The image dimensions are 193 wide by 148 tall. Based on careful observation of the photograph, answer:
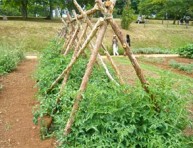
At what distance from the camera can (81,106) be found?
451 centimetres

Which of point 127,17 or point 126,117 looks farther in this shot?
point 127,17

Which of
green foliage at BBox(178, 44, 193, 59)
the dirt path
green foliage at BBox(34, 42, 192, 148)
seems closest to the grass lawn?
green foliage at BBox(178, 44, 193, 59)

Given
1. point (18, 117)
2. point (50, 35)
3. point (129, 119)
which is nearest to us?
point (129, 119)

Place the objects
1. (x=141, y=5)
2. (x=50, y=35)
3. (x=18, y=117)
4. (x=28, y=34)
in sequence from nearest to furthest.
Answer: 1. (x=18, y=117)
2. (x=28, y=34)
3. (x=50, y=35)
4. (x=141, y=5)

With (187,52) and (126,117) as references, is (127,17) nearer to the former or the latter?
(187,52)

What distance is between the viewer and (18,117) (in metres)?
6.40

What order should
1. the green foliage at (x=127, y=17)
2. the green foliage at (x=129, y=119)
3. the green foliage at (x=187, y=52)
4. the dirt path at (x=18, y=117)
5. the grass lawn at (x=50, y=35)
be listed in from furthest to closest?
the green foliage at (x=127, y=17), the grass lawn at (x=50, y=35), the green foliage at (x=187, y=52), the dirt path at (x=18, y=117), the green foliage at (x=129, y=119)

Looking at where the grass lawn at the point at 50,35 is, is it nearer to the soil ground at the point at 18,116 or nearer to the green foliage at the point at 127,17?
the green foliage at the point at 127,17

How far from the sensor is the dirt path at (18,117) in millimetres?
5211

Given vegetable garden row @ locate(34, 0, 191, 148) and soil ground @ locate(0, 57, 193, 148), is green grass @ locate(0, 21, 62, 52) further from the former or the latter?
vegetable garden row @ locate(34, 0, 191, 148)

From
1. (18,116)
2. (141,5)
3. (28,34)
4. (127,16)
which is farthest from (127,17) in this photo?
(18,116)

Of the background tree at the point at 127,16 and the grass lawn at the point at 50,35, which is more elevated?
the background tree at the point at 127,16

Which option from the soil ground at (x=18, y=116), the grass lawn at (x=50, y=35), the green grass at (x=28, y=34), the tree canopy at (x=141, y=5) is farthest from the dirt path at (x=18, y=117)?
the tree canopy at (x=141, y=5)

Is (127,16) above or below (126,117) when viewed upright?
below
